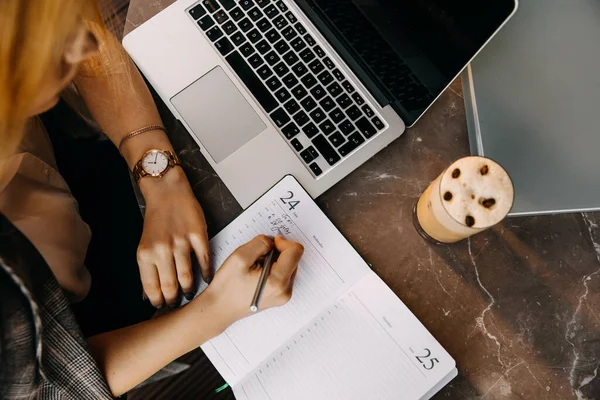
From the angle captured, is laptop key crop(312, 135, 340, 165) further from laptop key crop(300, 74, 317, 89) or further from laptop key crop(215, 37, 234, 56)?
laptop key crop(215, 37, 234, 56)

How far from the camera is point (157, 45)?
0.74 m

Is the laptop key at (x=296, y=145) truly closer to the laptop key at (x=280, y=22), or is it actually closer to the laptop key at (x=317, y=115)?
the laptop key at (x=317, y=115)

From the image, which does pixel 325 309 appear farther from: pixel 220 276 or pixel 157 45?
pixel 157 45

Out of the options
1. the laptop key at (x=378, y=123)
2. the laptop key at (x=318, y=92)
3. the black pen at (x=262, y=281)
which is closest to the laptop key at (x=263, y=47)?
the laptop key at (x=318, y=92)

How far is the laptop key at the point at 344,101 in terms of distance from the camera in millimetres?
690

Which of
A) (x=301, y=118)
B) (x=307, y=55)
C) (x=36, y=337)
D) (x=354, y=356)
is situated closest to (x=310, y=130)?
(x=301, y=118)

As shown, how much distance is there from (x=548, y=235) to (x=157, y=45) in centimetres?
68

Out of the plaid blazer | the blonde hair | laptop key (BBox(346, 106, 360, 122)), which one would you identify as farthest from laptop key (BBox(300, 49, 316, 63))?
the plaid blazer

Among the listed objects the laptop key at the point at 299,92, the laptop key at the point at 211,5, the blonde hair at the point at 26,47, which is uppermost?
the blonde hair at the point at 26,47

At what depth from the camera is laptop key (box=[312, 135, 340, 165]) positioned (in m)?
0.68

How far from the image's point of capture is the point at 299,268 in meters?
0.66

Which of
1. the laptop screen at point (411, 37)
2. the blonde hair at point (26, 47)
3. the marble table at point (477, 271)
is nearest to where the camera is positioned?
the blonde hair at point (26, 47)

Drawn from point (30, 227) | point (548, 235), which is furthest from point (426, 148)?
point (30, 227)

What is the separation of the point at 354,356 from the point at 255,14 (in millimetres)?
544
